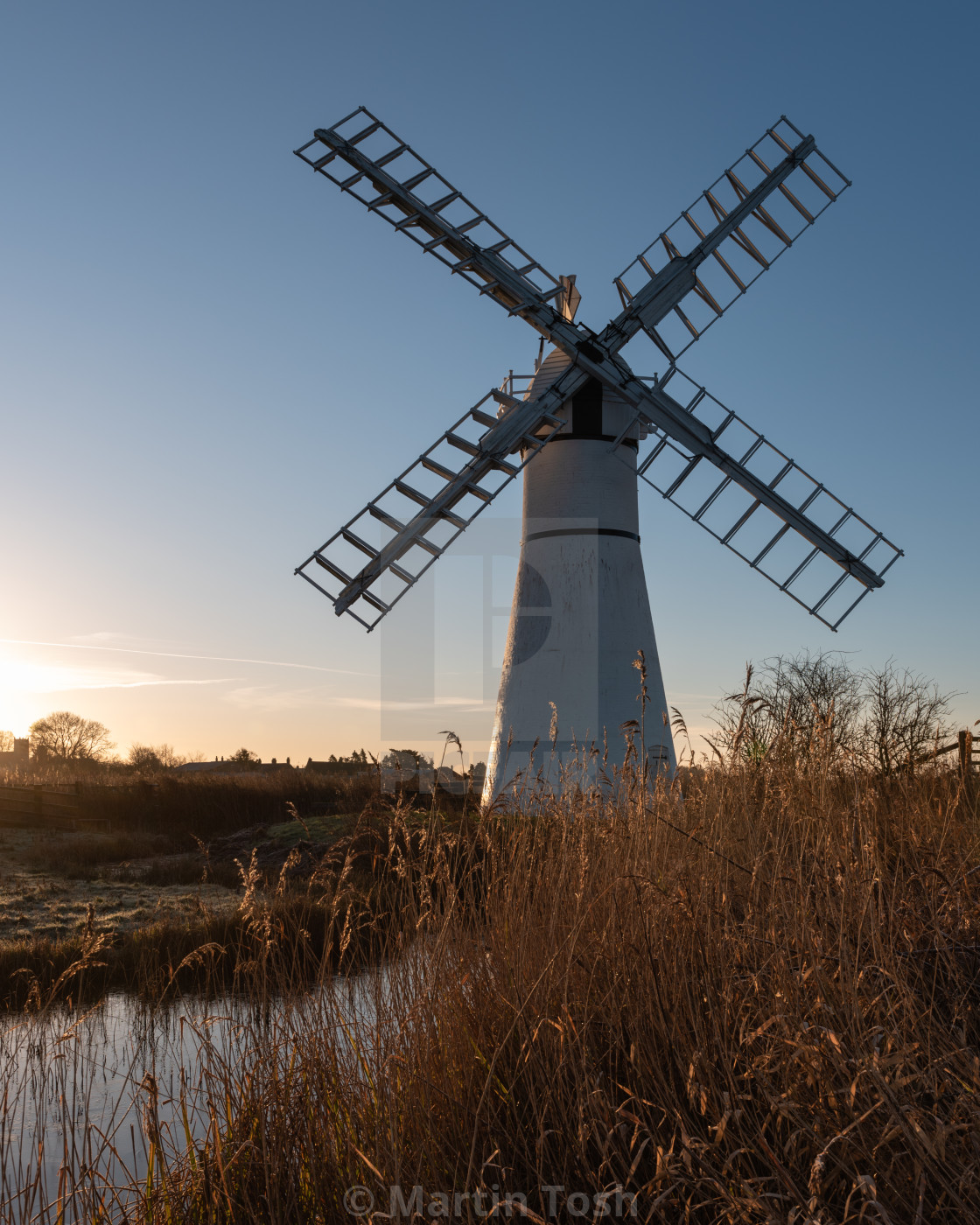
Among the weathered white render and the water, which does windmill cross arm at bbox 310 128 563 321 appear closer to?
the weathered white render

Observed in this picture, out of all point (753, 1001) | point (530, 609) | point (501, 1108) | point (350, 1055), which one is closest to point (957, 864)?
point (753, 1001)

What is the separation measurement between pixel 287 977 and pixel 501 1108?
58.4 inches

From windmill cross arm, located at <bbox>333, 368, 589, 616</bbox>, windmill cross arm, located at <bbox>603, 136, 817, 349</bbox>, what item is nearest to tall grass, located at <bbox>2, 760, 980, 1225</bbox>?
windmill cross arm, located at <bbox>333, 368, 589, 616</bbox>

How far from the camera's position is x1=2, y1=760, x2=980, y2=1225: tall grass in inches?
84.3

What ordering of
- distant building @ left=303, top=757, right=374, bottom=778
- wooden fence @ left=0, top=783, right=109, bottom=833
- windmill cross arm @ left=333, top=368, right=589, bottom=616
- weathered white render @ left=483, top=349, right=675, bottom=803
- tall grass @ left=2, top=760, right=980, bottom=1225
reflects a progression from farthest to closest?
1. distant building @ left=303, top=757, right=374, bottom=778
2. wooden fence @ left=0, top=783, right=109, bottom=833
3. weathered white render @ left=483, top=349, right=675, bottom=803
4. windmill cross arm @ left=333, top=368, right=589, bottom=616
5. tall grass @ left=2, top=760, right=980, bottom=1225

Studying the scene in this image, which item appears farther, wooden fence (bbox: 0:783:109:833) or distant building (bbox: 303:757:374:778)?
distant building (bbox: 303:757:374:778)

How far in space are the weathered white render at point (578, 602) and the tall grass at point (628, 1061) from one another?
7.57 meters

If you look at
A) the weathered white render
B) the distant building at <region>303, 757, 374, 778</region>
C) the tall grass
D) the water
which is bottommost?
the water

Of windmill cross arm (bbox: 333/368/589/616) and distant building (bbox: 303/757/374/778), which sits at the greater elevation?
windmill cross arm (bbox: 333/368/589/616)

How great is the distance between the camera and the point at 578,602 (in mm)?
11797

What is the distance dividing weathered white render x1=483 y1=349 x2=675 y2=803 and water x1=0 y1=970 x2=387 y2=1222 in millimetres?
5616

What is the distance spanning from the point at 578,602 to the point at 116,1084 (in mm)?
8051

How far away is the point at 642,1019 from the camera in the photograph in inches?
111

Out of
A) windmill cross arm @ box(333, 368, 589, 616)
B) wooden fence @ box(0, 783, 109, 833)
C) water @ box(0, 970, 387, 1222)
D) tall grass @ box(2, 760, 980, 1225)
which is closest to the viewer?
tall grass @ box(2, 760, 980, 1225)
